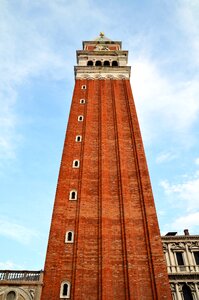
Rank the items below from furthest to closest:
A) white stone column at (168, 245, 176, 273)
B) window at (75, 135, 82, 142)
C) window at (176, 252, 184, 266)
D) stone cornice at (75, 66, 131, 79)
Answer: stone cornice at (75, 66, 131, 79), window at (75, 135, 82, 142), window at (176, 252, 184, 266), white stone column at (168, 245, 176, 273)

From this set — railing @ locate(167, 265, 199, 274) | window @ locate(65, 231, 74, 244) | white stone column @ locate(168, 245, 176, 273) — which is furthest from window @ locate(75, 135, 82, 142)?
railing @ locate(167, 265, 199, 274)

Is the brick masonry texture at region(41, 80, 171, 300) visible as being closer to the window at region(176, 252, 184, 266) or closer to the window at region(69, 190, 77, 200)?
the window at region(69, 190, 77, 200)

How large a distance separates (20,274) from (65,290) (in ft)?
10.9

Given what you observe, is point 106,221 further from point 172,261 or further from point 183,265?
point 183,265

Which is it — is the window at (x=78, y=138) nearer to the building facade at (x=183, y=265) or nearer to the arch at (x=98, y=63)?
the building facade at (x=183, y=265)

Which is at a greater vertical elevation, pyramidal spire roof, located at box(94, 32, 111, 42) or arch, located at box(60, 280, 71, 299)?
pyramidal spire roof, located at box(94, 32, 111, 42)

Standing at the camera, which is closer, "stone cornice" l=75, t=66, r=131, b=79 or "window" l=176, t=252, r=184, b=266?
"window" l=176, t=252, r=184, b=266

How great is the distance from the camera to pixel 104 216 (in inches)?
864

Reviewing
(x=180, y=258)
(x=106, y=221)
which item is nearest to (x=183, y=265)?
(x=180, y=258)

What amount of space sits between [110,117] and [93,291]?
62.7 ft

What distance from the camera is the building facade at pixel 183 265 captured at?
2586 centimetres

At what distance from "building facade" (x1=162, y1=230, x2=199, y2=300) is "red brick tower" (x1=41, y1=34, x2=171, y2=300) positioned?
8583mm

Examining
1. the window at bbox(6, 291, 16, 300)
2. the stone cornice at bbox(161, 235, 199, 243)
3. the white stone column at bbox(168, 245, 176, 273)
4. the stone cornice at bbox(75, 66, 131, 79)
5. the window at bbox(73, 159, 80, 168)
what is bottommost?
the window at bbox(6, 291, 16, 300)

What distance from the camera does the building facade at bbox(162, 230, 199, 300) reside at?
25.9 meters
